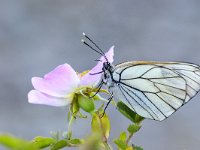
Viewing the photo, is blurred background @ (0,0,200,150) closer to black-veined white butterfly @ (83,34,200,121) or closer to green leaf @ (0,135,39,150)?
black-veined white butterfly @ (83,34,200,121)

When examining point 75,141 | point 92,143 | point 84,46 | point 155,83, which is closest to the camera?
point 92,143

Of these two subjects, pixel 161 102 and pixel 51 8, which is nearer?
pixel 161 102

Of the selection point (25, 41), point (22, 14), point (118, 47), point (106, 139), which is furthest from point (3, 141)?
point (22, 14)

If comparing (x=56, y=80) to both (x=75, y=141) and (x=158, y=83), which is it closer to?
(x=75, y=141)

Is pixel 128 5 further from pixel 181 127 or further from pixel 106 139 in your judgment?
pixel 106 139

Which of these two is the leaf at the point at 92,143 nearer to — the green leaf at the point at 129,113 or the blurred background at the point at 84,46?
the green leaf at the point at 129,113

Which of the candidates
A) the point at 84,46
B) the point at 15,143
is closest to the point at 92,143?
the point at 15,143

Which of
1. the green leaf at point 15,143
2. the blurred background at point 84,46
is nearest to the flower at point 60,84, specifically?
the green leaf at point 15,143
